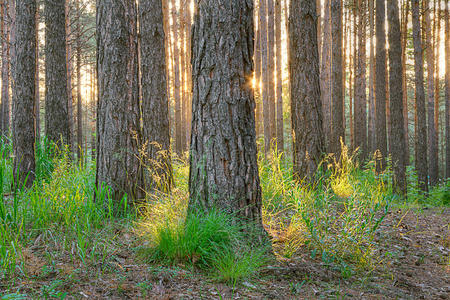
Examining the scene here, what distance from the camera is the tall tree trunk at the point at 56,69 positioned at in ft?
23.6

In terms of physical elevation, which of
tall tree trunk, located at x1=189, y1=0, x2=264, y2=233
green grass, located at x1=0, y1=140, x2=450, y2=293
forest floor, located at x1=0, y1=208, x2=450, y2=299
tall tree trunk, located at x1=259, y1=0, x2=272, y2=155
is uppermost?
tall tree trunk, located at x1=259, y1=0, x2=272, y2=155

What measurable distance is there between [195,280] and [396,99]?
7.85 meters

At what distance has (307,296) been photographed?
251 cm

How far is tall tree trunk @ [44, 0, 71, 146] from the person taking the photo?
7.20 metres

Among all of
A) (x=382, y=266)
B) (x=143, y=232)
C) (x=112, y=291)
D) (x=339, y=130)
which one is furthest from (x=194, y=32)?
(x=339, y=130)

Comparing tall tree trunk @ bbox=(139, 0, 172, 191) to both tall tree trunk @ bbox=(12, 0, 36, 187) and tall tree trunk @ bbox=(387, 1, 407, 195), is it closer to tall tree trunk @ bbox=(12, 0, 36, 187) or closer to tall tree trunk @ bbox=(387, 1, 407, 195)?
tall tree trunk @ bbox=(12, 0, 36, 187)

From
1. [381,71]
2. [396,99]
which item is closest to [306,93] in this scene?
[396,99]

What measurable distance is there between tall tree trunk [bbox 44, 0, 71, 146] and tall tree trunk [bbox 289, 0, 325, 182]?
5.11 metres

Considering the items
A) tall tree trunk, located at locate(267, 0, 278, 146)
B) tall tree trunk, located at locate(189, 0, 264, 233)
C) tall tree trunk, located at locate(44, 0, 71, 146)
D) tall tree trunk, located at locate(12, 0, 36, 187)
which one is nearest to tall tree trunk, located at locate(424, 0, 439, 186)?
tall tree trunk, located at locate(267, 0, 278, 146)

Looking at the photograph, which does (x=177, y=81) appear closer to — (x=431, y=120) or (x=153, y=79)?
(x=153, y=79)

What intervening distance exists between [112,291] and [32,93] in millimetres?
4876

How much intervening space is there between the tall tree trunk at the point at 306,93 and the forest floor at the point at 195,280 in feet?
7.35

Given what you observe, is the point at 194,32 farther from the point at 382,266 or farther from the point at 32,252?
the point at 382,266

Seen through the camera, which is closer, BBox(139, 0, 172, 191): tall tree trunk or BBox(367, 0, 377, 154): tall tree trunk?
BBox(139, 0, 172, 191): tall tree trunk
